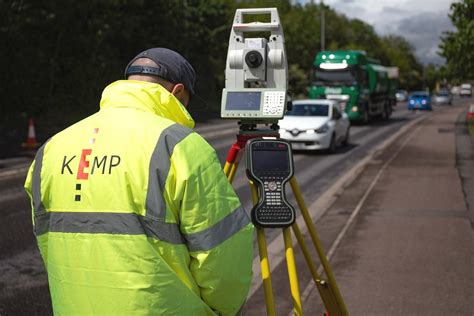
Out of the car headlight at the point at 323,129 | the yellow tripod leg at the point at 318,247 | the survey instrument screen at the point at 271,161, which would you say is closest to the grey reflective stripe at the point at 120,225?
the survey instrument screen at the point at 271,161

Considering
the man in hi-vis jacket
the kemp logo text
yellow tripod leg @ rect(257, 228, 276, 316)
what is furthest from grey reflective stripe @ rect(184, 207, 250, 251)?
yellow tripod leg @ rect(257, 228, 276, 316)

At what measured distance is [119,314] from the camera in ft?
6.43

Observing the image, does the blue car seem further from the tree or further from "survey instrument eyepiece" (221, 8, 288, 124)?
"survey instrument eyepiece" (221, 8, 288, 124)

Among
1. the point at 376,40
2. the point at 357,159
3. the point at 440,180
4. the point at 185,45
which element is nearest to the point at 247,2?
the point at 185,45

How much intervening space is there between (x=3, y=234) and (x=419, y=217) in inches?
208

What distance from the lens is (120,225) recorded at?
6.41 ft

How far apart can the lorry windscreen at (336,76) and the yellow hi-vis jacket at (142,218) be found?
86.8 feet

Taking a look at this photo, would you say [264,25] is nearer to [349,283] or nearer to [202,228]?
[202,228]

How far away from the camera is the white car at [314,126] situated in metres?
17.1

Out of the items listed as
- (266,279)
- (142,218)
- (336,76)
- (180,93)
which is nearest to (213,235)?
(142,218)

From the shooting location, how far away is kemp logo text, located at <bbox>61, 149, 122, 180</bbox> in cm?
196

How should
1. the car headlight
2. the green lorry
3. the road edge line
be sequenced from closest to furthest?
1. the road edge line
2. the car headlight
3. the green lorry

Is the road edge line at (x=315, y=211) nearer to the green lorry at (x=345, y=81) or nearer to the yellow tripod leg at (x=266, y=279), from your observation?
the yellow tripod leg at (x=266, y=279)

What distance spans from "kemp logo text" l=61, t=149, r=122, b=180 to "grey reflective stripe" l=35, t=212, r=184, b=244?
0.43 feet
